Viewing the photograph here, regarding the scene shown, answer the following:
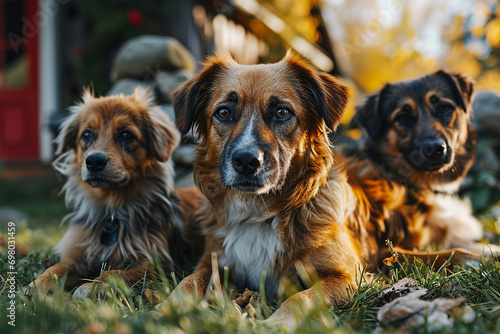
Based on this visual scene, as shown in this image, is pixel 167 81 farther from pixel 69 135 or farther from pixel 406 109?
pixel 406 109

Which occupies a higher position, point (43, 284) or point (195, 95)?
point (195, 95)

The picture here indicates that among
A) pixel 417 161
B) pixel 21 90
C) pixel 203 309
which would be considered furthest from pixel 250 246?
pixel 21 90

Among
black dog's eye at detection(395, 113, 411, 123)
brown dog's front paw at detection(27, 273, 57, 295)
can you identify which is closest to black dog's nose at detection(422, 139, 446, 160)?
black dog's eye at detection(395, 113, 411, 123)

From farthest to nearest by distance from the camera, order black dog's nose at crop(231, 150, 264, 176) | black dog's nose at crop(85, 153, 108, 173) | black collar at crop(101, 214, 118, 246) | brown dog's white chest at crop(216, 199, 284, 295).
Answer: black collar at crop(101, 214, 118, 246), black dog's nose at crop(85, 153, 108, 173), brown dog's white chest at crop(216, 199, 284, 295), black dog's nose at crop(231, 150, 264, 176)

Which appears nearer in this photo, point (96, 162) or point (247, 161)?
point (247, 161)

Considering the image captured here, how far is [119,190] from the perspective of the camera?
3223mm

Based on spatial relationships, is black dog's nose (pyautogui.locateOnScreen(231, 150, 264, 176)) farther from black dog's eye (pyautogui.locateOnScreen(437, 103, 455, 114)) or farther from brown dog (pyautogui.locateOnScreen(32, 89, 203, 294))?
black dog's eye (pyautogui.locateOnScreen(437, 103, 455, 114))

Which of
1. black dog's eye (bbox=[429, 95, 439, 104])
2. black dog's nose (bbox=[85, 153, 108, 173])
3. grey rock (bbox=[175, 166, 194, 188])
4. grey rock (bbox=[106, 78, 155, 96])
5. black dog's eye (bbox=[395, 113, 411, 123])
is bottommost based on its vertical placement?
grey rock (bbox=[175, 166, 194, 188])

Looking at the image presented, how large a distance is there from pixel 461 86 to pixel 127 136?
2820 millimetres

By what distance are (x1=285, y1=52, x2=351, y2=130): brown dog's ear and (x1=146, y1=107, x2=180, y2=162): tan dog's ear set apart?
115cm

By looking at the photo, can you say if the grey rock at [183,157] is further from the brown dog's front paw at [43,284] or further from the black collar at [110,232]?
the brown dog's front paw at [43,284]

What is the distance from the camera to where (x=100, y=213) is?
3.23 metres

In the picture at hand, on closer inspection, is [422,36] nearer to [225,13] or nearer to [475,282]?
[225,13]

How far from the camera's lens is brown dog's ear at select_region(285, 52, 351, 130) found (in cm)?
264
